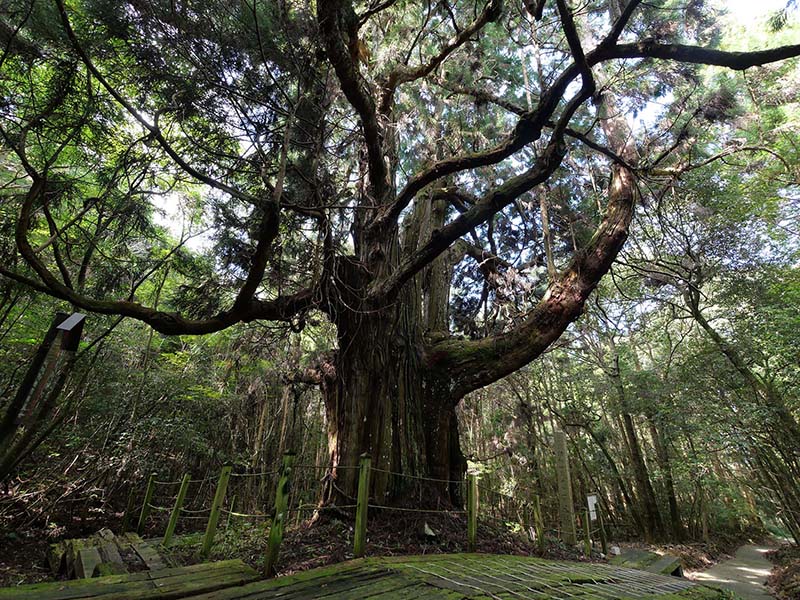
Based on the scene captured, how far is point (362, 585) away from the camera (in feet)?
8.50

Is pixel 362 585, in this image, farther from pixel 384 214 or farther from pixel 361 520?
pixel 384 214

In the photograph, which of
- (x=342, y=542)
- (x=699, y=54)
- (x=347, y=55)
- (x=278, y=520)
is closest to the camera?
(x=278, y=520)

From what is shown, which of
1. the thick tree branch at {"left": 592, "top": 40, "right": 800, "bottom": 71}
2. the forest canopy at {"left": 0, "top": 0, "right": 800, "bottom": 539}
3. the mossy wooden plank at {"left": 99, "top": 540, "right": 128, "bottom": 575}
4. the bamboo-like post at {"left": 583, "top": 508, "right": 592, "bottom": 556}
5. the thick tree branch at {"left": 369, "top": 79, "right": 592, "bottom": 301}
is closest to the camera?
the thick tree branch at {"left": 592, "top": 40, "right": 800, "bottom": 71}

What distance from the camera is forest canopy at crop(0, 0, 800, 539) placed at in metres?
3.56

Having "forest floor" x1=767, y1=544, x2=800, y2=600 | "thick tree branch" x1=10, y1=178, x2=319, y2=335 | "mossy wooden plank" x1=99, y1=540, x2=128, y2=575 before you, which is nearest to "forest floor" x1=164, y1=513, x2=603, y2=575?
"mossy wooden plank" x1=99, y1=540, x2=128, y2=575

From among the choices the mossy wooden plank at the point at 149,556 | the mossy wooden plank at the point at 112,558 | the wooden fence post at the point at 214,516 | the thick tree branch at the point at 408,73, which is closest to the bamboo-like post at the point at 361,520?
the wooden fence post at the point at 214,516

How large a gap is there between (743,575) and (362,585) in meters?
11.5

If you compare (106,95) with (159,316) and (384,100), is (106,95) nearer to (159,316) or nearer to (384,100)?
(159,316)

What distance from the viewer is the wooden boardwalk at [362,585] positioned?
2.43 meters

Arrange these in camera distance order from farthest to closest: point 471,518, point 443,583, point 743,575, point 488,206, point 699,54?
1. point 743,575
2. point 488,206
3. point 471,518
4. point 699,54
5. point 443,583

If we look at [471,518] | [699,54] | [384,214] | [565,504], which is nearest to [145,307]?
[384,214]

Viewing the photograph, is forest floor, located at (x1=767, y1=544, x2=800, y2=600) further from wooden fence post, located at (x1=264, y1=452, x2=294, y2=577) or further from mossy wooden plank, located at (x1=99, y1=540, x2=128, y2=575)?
mossy wooden plank, located at (x1=99, y1=540, x2=128, y2=575)

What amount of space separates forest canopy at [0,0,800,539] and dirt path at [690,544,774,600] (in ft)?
6.61

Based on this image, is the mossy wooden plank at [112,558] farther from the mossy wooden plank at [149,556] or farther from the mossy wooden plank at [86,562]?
the mossy wooden plank at [149,556]
